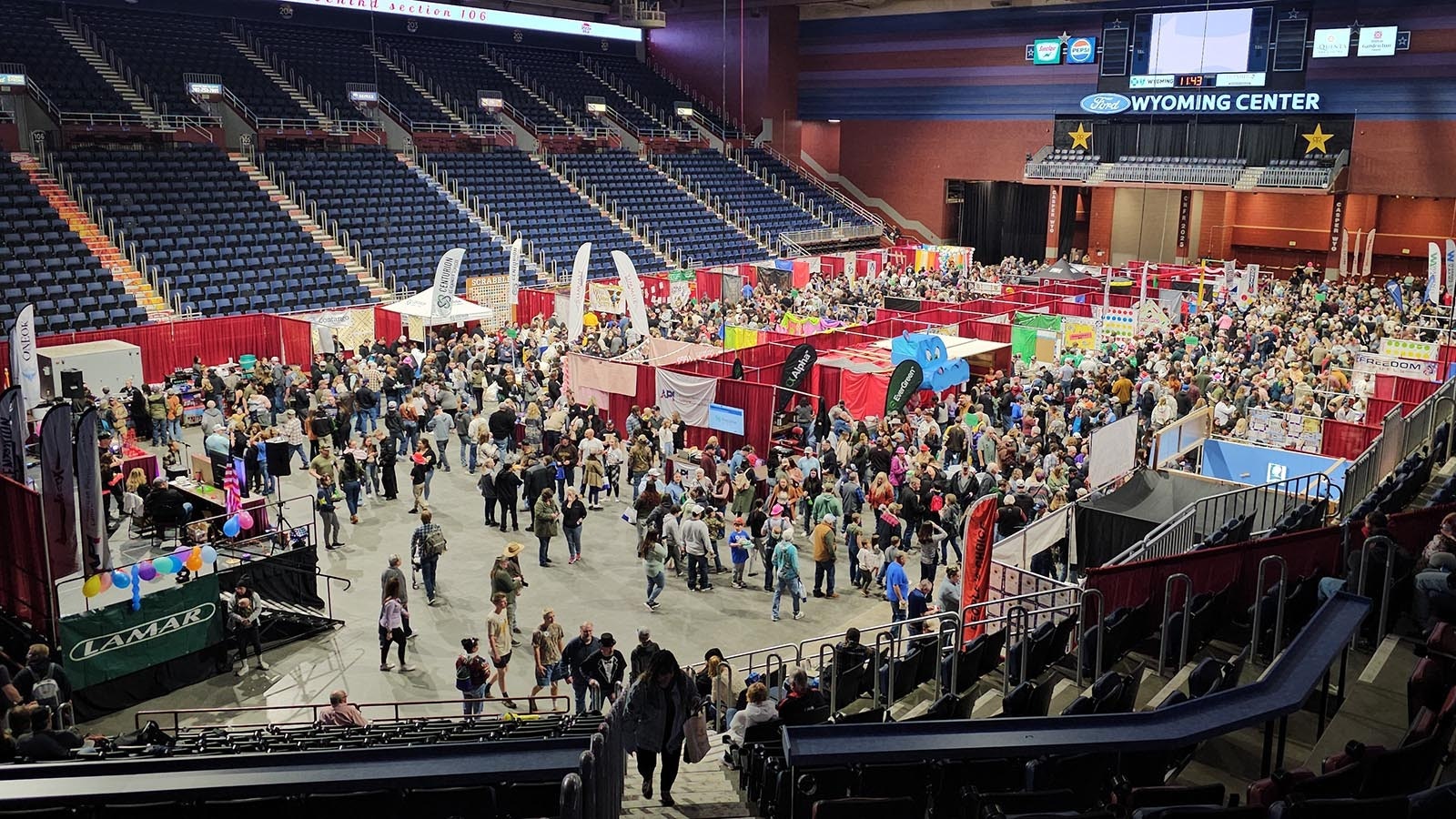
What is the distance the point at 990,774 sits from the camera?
20.8 feet

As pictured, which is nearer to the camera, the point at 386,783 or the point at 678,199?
the point at 386,783

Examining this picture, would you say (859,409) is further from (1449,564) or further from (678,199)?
(678,199)

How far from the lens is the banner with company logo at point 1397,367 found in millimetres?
19844

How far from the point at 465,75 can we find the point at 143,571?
1453 inches

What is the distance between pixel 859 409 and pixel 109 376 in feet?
48.0

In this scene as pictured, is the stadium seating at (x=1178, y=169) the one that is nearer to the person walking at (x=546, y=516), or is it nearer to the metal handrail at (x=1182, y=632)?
the person walking at (x=546, y=516)

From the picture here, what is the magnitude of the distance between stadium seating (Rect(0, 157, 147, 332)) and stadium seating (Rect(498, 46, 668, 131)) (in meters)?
22.8

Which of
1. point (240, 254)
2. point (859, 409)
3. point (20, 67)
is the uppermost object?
point (20, 67)

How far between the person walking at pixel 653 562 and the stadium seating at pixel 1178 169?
111ft

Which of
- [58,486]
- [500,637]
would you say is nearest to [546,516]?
[500,637]

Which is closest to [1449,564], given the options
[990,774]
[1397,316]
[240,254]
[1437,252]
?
[990,774]

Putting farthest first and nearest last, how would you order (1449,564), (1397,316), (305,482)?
(1397,316), (305,482), (1449,564)

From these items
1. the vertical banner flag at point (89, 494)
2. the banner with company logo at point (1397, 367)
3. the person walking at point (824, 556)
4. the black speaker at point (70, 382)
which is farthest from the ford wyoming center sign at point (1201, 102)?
the vertical banner flag at point (89, 494)

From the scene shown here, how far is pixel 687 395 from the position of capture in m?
19.5
